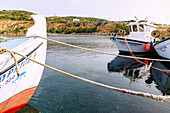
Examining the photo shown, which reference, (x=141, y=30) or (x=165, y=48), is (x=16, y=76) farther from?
(x=141, y=30)

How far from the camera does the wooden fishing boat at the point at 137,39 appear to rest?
14984 mm

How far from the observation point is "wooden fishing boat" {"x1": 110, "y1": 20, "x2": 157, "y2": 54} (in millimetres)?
14984

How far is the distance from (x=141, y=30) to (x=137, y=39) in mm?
2666

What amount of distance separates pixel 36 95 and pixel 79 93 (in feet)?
6.93

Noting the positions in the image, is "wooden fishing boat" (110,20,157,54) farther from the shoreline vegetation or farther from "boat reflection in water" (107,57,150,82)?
the shoreline vegetation

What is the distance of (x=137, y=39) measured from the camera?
14.9 meters

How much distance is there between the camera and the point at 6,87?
3.08 meters

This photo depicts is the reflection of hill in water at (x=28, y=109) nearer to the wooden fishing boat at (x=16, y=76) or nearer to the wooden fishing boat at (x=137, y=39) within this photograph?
the wooden fishing boat at (x=16, y=76)

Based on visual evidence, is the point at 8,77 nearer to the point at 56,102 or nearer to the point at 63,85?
the point at 56,102

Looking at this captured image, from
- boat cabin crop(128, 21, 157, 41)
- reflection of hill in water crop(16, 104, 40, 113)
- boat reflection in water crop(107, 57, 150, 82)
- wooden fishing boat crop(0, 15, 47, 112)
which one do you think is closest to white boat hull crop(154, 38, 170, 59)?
boat reflection in water crop(107, 57, 150, 82)

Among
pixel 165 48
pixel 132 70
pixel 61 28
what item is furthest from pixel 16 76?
pixel 61 28

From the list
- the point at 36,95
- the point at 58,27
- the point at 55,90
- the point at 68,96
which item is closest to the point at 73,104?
the point at 68,96

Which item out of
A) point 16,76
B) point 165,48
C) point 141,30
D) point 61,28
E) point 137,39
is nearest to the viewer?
point 16,76

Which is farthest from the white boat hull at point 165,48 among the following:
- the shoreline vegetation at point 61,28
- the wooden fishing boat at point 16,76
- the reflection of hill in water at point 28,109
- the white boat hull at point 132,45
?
the shoreline vegetation at point 61,28
